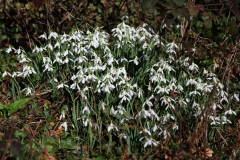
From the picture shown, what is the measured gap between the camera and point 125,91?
3121 millimetres

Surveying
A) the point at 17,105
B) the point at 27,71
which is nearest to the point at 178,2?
the point at 27,71

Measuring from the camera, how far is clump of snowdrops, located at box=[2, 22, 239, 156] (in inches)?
121

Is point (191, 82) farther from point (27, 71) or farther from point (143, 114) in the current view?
point (27, 71)

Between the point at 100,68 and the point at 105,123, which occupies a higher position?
the point at 100,68

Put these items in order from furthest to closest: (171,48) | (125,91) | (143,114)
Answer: (171,48), (125,91), (143,114)

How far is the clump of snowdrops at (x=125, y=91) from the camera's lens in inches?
121

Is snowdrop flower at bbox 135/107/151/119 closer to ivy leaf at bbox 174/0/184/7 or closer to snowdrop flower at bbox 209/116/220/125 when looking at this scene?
snowdrop flower at bbox 209/116/220/125

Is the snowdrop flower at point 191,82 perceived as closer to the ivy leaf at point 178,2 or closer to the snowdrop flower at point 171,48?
the snowdrop flower at point 171,48

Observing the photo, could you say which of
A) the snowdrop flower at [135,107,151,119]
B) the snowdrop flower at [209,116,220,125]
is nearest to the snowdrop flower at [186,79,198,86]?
the snowdrop flower at [209,116,220,125]

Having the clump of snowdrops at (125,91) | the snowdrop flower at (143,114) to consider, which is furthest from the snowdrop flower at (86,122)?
the snowdrop flower at (143,114)

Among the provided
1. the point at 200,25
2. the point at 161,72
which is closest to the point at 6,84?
the point at 161,72

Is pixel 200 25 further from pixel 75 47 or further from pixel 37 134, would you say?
pixel 37 134

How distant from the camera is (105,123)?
3.27m

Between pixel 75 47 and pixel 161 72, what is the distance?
76 cm
